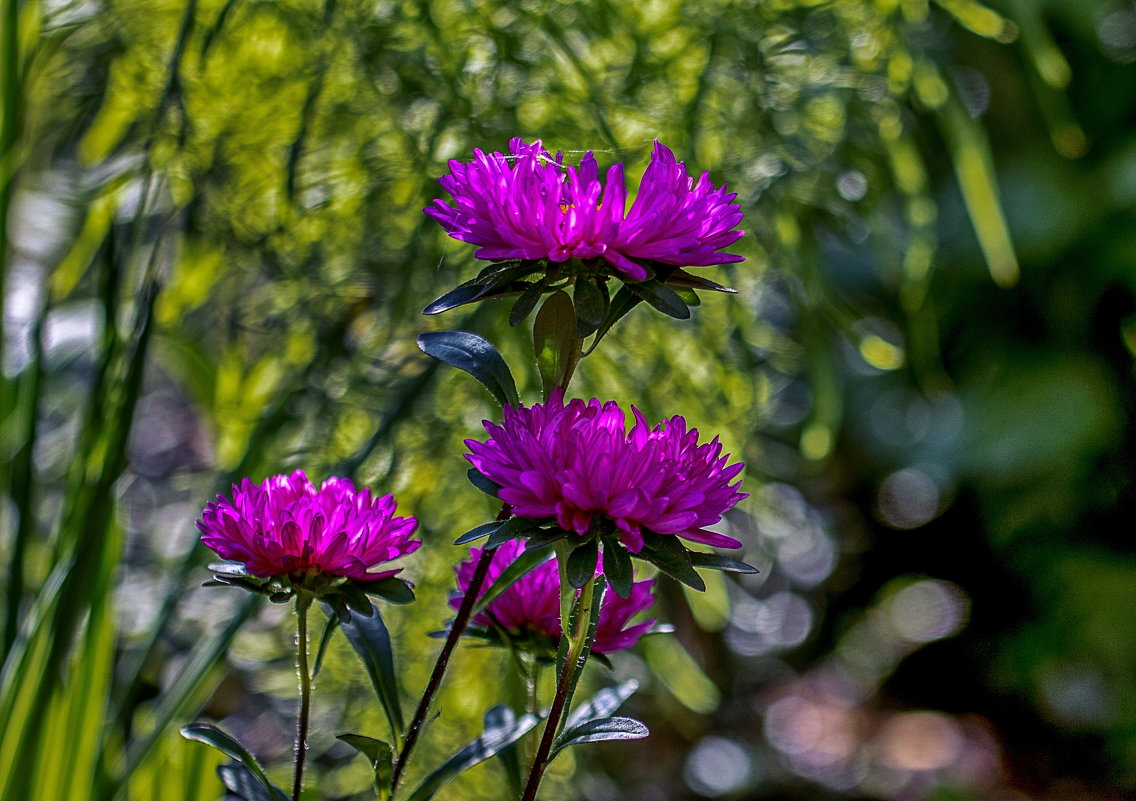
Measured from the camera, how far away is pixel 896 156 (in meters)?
0.64

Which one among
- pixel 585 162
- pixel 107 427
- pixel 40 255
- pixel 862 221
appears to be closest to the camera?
pixel 585 162

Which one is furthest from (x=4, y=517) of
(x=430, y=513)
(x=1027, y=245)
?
(x=1027, y=245)

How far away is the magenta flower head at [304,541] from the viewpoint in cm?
20

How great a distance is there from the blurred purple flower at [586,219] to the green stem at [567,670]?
6 cm

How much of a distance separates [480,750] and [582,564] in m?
0.07

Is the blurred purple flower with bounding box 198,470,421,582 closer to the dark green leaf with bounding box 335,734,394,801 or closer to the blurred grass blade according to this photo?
the dark green leaf with bounding box 335,734,394,801

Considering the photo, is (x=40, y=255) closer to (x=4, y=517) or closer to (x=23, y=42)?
(x=4, y=517)

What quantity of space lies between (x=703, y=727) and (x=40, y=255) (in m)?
0.85

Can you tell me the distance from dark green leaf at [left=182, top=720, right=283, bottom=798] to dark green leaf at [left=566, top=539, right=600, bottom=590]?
0.29 feet

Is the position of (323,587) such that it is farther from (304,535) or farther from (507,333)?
(507,333)

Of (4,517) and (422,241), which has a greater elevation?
(422,241)

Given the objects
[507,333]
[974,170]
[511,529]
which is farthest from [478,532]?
[974,170]

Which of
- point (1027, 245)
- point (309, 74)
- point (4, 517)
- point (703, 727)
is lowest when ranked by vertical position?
point (703, 727)

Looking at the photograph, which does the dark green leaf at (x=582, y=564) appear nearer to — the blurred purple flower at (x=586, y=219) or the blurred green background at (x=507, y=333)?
the blurred purple flower at (x=586, y=219)
